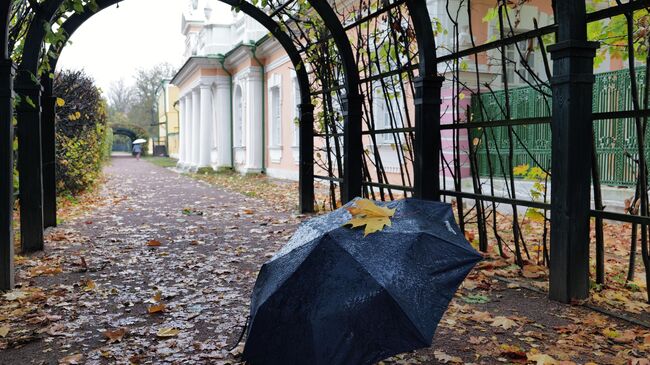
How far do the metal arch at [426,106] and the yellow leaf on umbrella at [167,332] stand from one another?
2.82m

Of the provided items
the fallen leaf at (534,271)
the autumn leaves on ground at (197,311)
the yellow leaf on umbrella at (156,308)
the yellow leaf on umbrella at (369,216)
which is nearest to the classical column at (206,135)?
the autumn leaves on ground at (197,311)

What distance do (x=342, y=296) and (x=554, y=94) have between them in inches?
106

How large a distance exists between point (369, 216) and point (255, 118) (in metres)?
20.4

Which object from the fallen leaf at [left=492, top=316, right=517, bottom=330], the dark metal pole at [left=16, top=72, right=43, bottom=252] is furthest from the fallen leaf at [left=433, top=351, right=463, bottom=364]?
→ the dark metal pole at [left=16, top=72, right=43, bottom=252]

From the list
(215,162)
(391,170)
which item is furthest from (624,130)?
(215,162)

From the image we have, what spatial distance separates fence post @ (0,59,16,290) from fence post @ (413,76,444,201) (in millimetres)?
3739

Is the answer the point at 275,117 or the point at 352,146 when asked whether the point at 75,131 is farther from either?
the point at 275,117

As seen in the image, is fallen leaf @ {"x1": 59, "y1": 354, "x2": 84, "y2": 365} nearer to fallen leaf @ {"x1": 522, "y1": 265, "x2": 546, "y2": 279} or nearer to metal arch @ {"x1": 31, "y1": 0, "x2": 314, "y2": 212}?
fallen leaf @ {"x1": 522, "y1": 265, "x2": 546, "y2": 279}

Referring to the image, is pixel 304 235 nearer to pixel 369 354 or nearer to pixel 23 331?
pixel 369 354

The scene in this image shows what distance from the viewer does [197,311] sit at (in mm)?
4418

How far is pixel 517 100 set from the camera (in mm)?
10766

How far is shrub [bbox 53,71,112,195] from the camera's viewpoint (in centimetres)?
1159

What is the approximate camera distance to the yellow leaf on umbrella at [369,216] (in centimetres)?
253

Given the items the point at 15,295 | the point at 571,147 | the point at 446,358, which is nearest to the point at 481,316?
the point at 446,358
